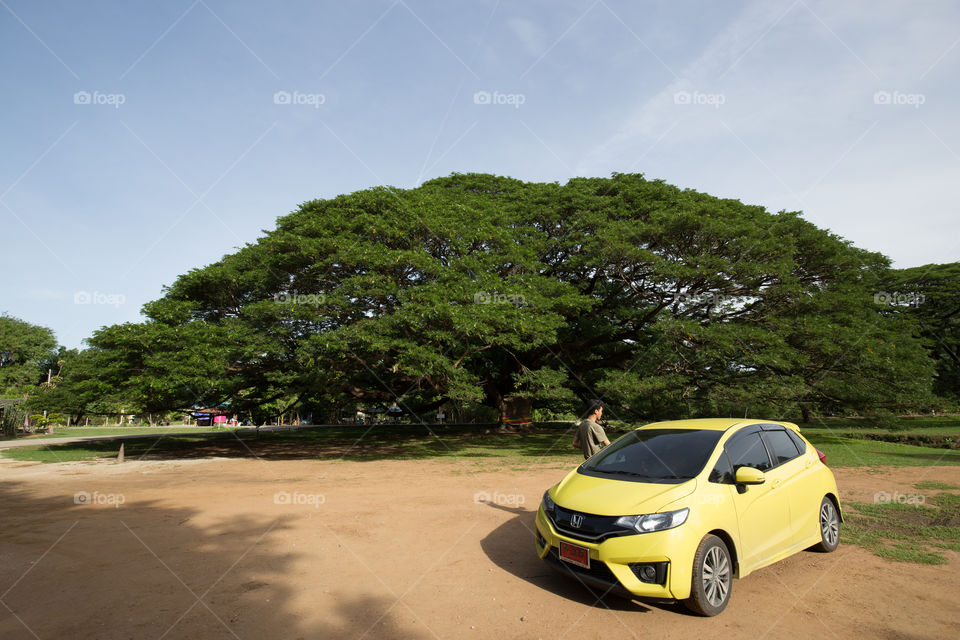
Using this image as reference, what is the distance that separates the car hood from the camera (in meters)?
→ 4.21

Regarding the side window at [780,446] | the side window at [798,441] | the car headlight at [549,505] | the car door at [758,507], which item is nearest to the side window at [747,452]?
the car door at [758,507]

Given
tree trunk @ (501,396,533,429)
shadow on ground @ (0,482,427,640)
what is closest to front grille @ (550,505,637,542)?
shadow on ground @ (0,482,427,640)

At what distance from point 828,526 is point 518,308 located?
1045 centimetres

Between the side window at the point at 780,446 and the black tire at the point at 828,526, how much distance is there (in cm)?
66

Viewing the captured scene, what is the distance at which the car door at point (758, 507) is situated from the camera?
452 cm

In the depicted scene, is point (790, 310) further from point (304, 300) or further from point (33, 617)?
point (33, 617)

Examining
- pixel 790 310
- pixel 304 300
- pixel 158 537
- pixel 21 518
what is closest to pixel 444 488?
pixel 158 537

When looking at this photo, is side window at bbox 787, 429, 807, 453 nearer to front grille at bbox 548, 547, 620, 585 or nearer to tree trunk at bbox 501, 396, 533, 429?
front grille at bbox 548, 547, 620, 585

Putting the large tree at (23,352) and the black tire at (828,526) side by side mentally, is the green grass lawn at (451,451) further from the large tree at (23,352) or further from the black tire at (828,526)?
the large tree at (23,352)

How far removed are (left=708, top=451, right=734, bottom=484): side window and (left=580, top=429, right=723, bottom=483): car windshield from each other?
114 mm

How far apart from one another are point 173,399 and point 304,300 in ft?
20.7

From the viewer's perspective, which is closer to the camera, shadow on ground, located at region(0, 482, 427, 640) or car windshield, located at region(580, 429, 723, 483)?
shadow on ground, located at region(0, 482, 427, 640)

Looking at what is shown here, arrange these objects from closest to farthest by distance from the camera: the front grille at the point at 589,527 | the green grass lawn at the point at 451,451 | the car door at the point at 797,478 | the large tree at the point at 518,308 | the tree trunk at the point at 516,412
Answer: the front grille at the point at 589,527
the car door at the point at 797,478
the green grass lawn at the point at 451,451
the large tree at the point at 518,308
the tree trunk at the point at 516,412

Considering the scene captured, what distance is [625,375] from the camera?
15.8 metres
